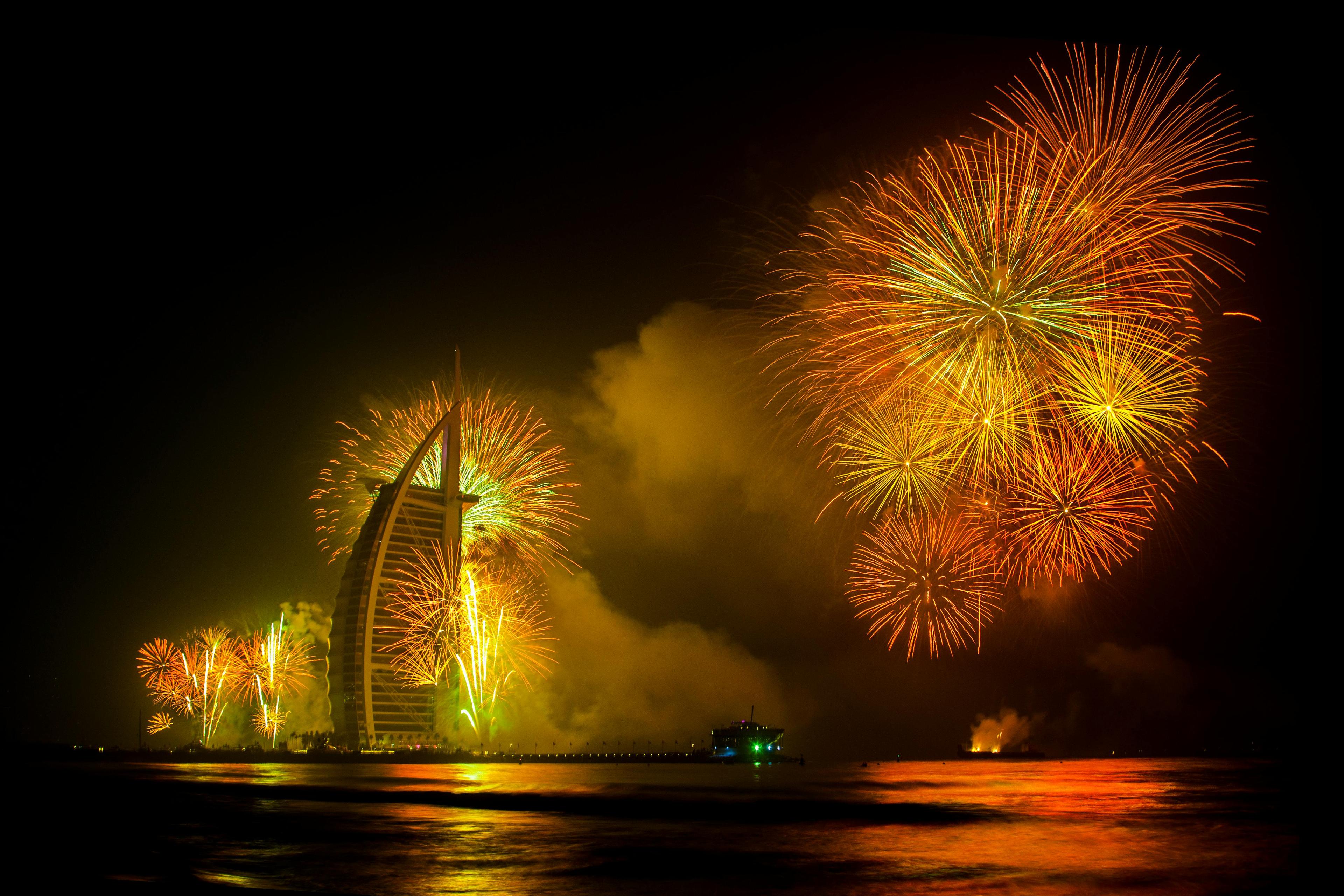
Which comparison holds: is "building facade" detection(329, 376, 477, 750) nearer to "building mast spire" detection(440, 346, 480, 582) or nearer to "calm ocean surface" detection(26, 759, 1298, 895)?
"building mast spire" detection(440, 346, 480, 582)

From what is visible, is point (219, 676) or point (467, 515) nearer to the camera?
point (467, 515)

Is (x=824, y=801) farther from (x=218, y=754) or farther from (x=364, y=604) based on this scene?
(x=218, y=754)

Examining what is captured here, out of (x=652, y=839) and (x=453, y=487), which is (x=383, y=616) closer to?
(x=453, y=487)

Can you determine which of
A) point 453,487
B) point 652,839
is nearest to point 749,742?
point 453,487

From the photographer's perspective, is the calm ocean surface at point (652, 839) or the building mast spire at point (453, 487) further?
the building mast spire at point (453, 487)

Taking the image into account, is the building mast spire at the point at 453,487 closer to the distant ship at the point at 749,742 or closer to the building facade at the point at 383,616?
the building facade at the point at 383,616

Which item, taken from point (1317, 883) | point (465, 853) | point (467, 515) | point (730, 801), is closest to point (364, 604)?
point (467, 515)

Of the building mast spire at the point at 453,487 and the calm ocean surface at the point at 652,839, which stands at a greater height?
the building mast spire at the point at 453,487

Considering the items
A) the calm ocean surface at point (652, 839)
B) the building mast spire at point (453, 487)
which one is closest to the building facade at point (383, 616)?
the building mast spire at point (453, 487)
